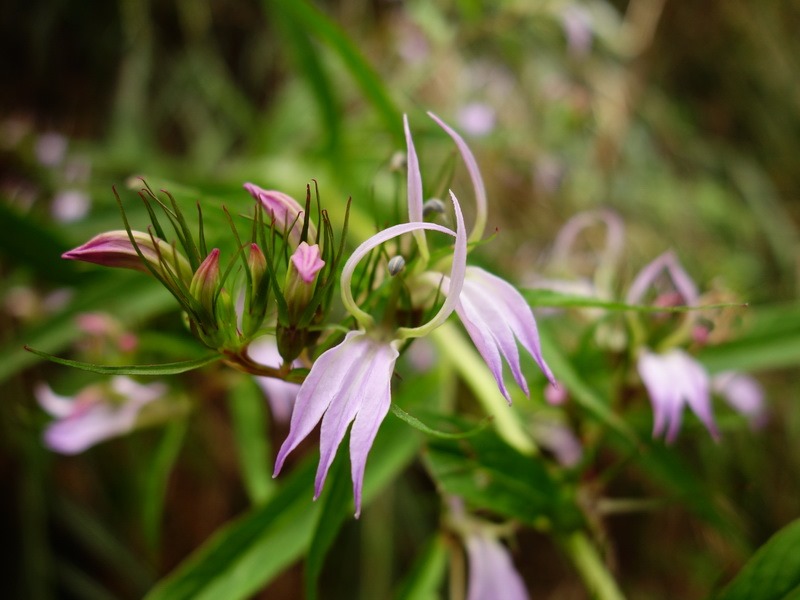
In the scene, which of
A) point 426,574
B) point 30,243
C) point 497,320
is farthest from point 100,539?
point 497,320

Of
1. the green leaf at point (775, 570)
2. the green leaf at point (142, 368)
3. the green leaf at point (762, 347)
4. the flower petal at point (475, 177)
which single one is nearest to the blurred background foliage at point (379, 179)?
the green leaf at point (762, 347)

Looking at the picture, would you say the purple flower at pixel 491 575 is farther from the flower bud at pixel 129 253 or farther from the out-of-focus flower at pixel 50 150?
the out-of-focus flower at pixel 50 150

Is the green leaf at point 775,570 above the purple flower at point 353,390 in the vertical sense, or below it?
below

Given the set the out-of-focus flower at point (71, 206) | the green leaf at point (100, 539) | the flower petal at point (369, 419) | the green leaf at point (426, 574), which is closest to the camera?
the flower petal at point (369, 419)

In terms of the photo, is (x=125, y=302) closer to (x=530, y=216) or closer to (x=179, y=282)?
(x=179, y=282)

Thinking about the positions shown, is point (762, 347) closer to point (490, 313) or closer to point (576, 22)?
point (490, 313)

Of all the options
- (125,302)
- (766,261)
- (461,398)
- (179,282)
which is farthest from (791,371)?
(179,282)
